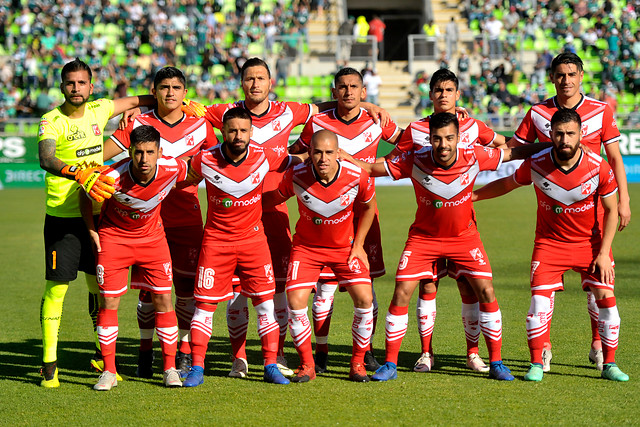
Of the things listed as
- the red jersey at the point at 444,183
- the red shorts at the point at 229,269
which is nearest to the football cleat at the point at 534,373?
the red jersey at the point at 444,183

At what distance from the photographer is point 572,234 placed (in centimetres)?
649

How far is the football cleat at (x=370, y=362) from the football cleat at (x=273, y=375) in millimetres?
795

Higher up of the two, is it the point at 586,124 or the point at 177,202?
the point at 586,124

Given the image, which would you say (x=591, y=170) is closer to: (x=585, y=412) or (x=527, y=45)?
(x=585, y=412)

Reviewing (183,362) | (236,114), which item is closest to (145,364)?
(183,362)

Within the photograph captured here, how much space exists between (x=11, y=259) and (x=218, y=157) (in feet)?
25.6

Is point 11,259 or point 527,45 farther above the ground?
point 527,45

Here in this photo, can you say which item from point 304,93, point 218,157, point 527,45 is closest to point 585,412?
point 218,157

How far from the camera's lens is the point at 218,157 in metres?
6.43

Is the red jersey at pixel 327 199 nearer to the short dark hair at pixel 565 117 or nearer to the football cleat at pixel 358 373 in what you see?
the football cleat at pixel 358 373

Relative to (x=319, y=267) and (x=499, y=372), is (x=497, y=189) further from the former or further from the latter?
(x=319, y=267)

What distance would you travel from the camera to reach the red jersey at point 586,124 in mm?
6875

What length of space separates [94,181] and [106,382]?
1504mm

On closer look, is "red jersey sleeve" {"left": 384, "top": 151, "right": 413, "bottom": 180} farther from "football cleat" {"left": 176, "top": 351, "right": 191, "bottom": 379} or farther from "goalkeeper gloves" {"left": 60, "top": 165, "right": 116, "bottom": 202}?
"football cleat" {"left": 176, "top": 351, "right": 191, "bottom": 379}
